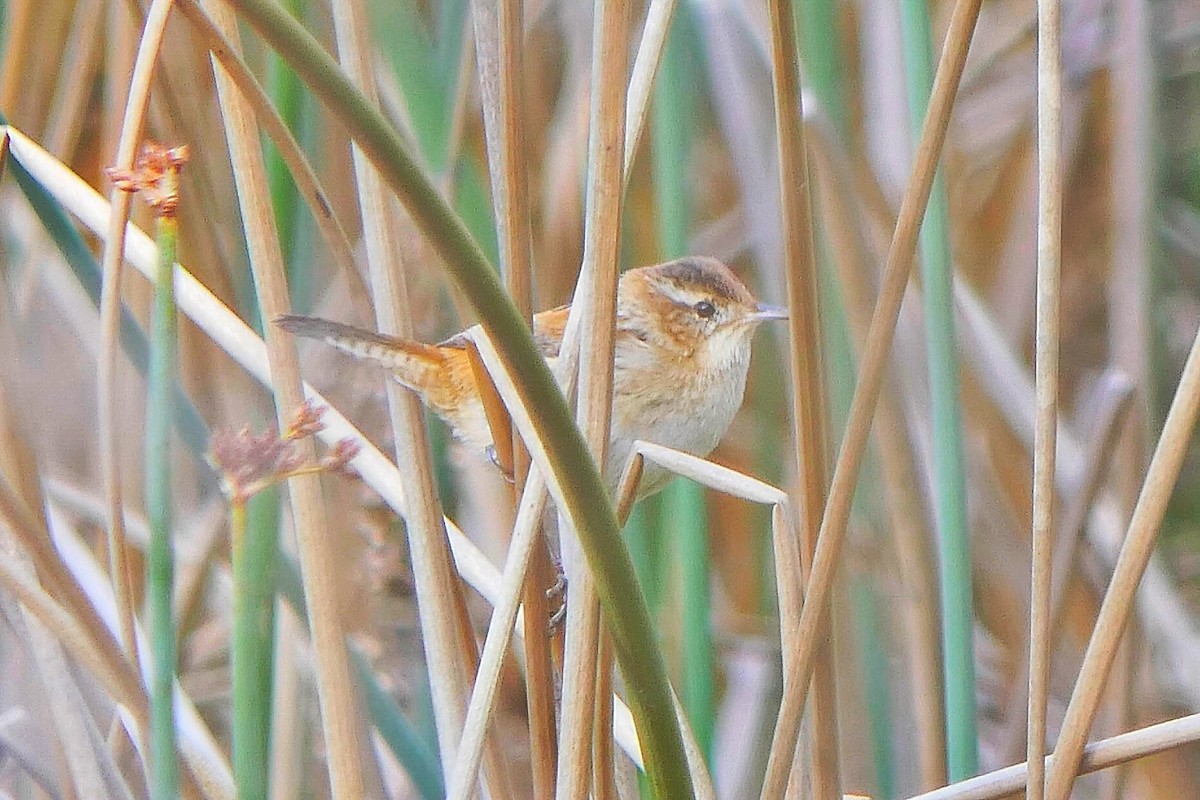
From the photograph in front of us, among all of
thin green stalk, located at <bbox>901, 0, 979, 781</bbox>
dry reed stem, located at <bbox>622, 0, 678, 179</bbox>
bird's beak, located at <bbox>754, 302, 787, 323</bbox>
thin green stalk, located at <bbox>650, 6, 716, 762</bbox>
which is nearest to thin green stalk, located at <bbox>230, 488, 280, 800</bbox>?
dry reed stem, located at <bbox>622, 0, 678, 179</bbox>

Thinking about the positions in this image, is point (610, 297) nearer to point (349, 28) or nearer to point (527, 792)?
point (349, 28)

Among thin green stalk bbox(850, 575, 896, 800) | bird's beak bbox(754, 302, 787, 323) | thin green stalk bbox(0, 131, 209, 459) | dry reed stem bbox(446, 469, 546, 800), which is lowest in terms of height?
thin green stalk bbox(850, 575, 896, 800)

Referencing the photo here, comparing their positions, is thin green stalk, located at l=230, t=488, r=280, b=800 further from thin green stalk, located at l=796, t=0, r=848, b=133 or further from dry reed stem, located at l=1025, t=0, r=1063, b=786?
thin green stalk, located at l=796, t=0, r=848, b=133

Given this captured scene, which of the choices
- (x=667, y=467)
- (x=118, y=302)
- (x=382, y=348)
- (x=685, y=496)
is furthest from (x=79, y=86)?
(x=667, y=467)

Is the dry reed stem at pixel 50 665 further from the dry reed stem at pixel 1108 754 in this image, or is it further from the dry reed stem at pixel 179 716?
the dry reed stem at pixel 1108 754

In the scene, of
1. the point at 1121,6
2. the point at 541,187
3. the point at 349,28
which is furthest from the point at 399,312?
the point at 1121,6

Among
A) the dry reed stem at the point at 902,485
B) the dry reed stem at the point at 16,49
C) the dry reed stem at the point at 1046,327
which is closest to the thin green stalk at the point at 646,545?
the dry reed stem at the point at 902,485
